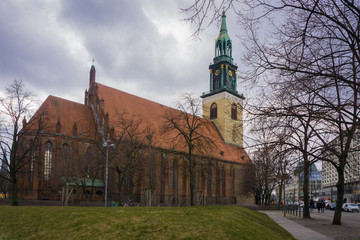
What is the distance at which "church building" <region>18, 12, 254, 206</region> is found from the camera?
31297mm

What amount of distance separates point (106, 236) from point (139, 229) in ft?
3.09

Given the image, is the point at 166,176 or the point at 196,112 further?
the point at 166,176

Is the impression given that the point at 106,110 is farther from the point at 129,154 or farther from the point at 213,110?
the point at 213,110

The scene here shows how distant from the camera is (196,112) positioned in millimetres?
27094

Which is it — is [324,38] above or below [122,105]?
below

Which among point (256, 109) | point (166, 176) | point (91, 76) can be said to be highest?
point (91, 76)

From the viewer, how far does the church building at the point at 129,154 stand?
1232 inches

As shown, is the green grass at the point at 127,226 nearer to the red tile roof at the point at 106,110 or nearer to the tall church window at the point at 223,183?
the red tile roof at the point at 106,110

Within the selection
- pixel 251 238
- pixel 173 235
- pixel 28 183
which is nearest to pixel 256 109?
pixel 251 238

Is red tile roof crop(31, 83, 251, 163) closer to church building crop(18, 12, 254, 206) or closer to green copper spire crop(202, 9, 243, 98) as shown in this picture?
church building crop(18, 12, 254, 206)

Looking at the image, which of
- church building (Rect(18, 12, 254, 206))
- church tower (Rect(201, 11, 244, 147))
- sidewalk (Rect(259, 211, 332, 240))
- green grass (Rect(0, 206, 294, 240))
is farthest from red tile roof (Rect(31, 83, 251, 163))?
green grass (Rect(0, 206, 294, 240))

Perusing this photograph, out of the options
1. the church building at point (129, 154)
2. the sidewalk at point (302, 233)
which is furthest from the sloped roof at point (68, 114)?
the sidewalk at point (302, 233)

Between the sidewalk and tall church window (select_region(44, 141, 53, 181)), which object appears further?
tall church window (select_region(44, 141, 53, 181))

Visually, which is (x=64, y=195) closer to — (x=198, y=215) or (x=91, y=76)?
(x=198, y=215)
